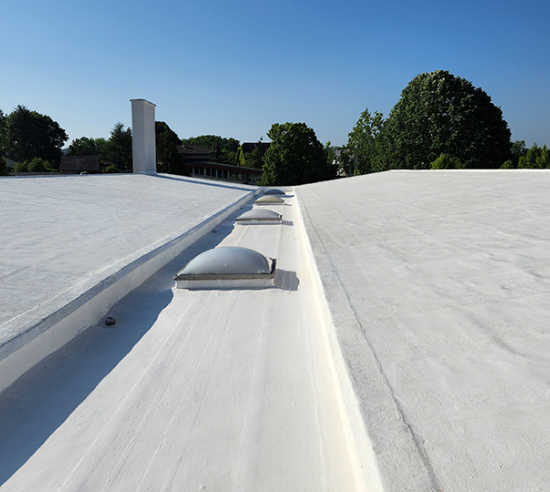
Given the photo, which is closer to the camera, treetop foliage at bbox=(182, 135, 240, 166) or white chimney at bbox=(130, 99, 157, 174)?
white chimney at bbox=(130, 99, 157, 174)

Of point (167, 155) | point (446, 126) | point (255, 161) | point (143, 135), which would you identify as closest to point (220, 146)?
point (255, 161)

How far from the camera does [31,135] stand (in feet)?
179

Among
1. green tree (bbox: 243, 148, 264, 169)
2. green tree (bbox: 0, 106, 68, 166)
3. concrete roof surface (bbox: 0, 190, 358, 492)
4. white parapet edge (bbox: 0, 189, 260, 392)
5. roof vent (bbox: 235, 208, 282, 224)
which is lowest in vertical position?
concrete roof surface (bbox: 0, 190, 358, 492)

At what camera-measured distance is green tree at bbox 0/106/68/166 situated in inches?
2111

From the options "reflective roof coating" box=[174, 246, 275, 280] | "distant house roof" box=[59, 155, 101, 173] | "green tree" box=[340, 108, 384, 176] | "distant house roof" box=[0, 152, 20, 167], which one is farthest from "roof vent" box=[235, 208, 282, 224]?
"distant house roof" box=[0, 152, 20, 167]

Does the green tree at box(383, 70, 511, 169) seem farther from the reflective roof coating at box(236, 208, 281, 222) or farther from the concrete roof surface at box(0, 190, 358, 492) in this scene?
the concrete roof surface at box(0, 190, 358, 492)

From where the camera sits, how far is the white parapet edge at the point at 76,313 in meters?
1.86

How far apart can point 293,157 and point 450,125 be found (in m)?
12.8

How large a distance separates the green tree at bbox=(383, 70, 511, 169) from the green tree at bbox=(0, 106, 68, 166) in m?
51.4

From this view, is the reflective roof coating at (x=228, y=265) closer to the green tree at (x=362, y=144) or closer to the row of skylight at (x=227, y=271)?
the row of skylight at (x=227, y=271)

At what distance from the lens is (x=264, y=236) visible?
226 inches

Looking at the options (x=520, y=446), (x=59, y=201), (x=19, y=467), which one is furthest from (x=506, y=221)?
(x=59, y=201)

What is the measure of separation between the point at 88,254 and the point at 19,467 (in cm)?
231

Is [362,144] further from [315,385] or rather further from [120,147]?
[315,385]
